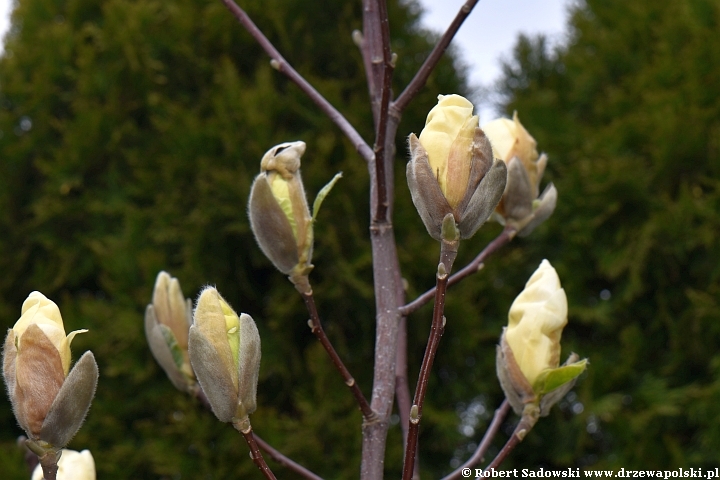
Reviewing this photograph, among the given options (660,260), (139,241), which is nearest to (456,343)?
(660,260)

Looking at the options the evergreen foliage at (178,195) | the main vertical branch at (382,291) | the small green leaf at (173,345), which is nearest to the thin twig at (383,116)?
the main vertical branch at (382,291)

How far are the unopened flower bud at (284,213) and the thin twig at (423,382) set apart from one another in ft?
0.45

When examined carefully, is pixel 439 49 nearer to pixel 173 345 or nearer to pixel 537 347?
pixel 537 347

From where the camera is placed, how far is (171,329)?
81 centimetres

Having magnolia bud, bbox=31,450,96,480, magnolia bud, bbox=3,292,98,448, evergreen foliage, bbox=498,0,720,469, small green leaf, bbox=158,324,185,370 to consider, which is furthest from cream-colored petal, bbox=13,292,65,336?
evergreen foliage, bbox=498,0,720,469

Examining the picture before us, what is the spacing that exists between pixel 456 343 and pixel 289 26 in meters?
1.02

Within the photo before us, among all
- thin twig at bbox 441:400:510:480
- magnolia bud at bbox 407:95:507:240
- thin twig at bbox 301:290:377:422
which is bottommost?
thin twig at bbox 441:400:510:480

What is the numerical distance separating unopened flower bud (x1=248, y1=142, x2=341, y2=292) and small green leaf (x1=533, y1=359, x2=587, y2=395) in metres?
0.23

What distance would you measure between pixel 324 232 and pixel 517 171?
1.10 metres

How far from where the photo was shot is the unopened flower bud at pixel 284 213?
61 centimetres

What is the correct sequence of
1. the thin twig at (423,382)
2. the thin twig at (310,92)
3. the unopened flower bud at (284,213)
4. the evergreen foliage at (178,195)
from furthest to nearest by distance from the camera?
1. the evergreen foliage at (178,195)
2. the thin twig at (310,92)
3. the unopened flower bud at (284,213)
4. the thin twig at (423,382)

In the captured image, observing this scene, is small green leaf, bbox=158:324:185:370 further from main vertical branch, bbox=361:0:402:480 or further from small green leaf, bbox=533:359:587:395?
small green leaf, bbox=533:359:587:395

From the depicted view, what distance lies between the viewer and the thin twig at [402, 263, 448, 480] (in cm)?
51

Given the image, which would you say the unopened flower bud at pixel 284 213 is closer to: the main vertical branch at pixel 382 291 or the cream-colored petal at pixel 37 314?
the main vertical branch at pixel 382 291
